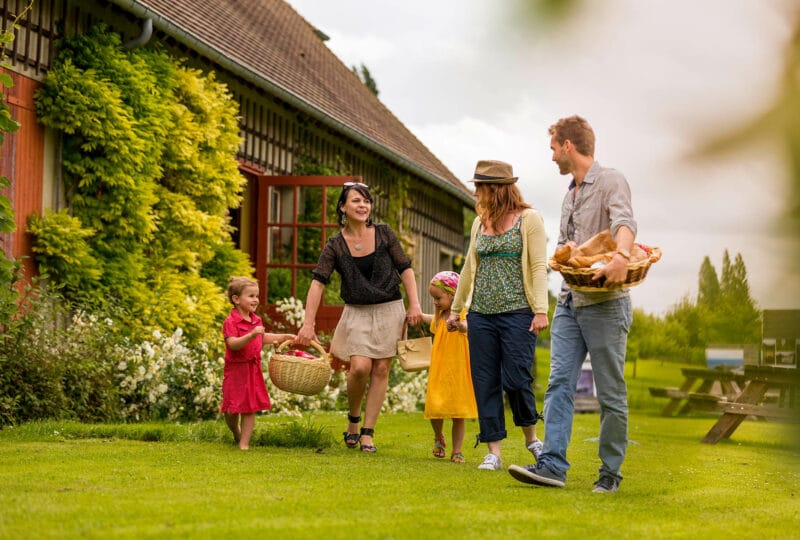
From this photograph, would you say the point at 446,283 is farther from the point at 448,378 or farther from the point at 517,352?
the point at 517,352

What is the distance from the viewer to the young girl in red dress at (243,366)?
6656mm

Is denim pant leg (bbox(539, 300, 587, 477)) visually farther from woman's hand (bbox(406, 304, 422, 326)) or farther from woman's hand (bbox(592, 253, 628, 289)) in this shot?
woman's hand (bbox(406, 304, 422, 326))

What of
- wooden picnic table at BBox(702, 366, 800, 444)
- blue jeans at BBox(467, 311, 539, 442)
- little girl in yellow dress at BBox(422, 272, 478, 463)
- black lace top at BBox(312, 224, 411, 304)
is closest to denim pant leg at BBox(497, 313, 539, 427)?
blue jeans at BBox(467, 311, 539, 442)

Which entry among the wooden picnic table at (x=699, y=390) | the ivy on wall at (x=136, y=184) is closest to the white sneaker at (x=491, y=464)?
the ivy on wall at (x=136, y=184)

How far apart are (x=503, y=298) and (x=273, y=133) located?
29.3ft

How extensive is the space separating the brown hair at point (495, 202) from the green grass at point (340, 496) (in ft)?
4.47

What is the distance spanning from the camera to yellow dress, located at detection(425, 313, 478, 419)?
6809 mm

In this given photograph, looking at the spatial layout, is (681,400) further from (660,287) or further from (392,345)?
(392,345)

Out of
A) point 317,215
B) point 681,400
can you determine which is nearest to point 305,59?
point 317,215

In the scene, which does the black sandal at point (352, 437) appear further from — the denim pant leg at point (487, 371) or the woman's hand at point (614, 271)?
the woman's hand at point (614, 271)

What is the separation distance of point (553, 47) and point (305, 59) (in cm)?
1685

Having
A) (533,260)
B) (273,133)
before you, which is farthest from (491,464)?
(273,133)

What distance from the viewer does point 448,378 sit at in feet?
22.7

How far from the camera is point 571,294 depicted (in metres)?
4.46
